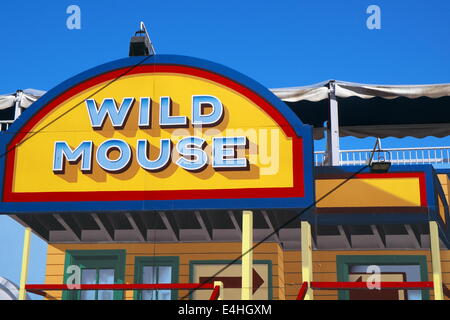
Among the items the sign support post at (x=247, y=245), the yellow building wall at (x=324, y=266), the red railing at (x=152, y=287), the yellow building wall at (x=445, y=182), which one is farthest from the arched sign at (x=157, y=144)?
the yellow building wall at (x=445, y=182)

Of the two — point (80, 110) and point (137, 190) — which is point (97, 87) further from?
point (137, 190)

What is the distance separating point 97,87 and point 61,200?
238cm

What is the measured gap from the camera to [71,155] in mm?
14273

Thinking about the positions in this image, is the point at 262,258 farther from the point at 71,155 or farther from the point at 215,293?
the point at 71,155

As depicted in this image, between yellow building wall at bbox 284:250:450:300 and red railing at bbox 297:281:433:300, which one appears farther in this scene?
yellow building wall at bbox 284:250:450:300

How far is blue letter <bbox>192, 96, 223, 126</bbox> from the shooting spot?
1409 cm

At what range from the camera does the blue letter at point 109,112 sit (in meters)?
14.4

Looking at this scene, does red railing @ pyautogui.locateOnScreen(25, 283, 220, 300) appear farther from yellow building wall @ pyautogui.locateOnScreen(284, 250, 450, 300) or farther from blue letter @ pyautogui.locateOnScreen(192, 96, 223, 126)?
yellow building wall @ pyautogui.locateOnScreen(284, 250, 450, 300)

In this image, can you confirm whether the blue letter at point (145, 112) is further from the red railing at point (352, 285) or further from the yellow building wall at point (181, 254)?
the red railing at point (352, 285)

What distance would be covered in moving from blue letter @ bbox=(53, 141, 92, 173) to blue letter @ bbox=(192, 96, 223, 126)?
2.15 m

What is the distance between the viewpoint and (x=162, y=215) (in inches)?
603

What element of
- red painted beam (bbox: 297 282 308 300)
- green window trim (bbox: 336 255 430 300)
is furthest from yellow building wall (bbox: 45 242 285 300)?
red painted beam (bbox: 297 282 308 300)

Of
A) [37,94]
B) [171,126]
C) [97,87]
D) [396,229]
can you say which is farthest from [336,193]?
[37,94]

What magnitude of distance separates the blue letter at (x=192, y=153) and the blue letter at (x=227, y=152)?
0.76 feet
